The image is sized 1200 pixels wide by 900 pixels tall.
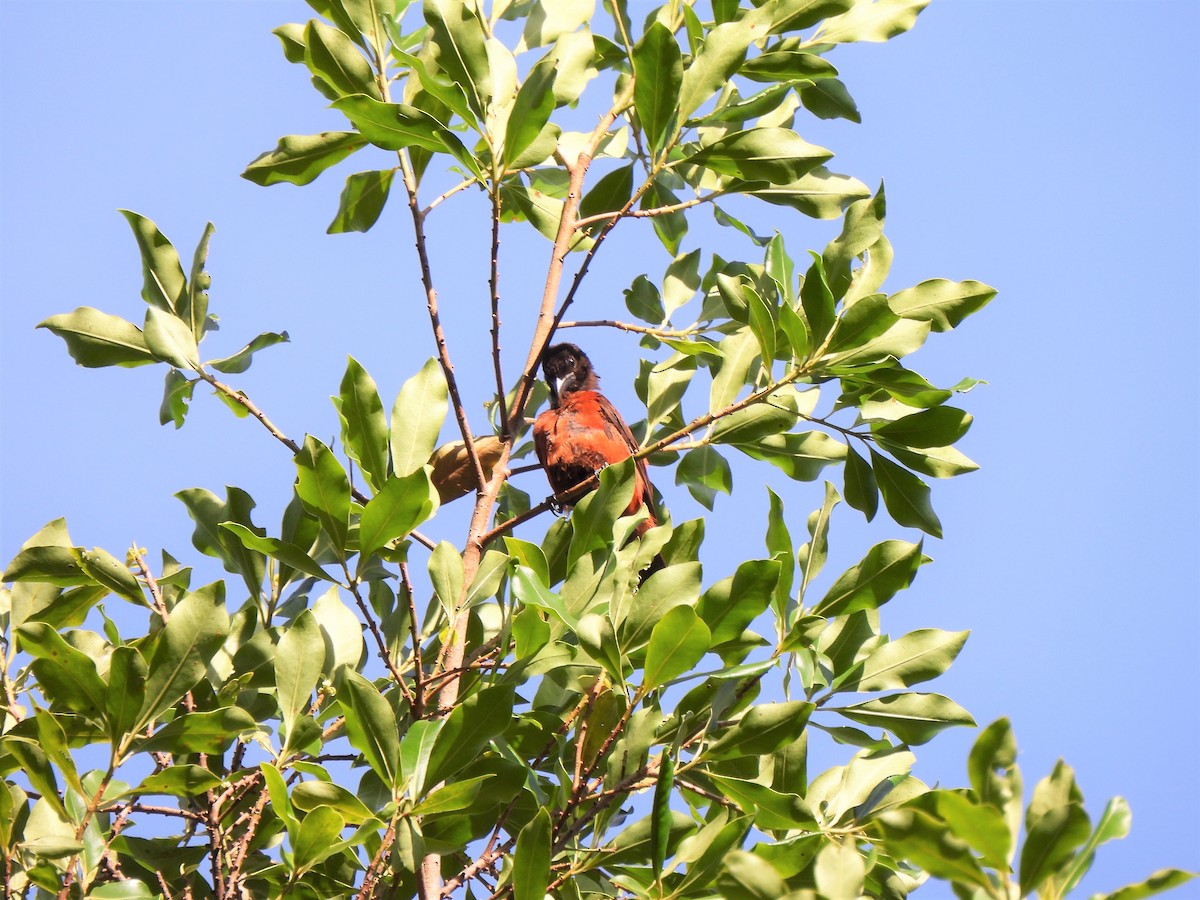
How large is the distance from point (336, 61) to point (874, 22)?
4.46ft

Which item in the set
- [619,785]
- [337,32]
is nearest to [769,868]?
[619,785]

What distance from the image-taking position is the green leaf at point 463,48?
2.34m

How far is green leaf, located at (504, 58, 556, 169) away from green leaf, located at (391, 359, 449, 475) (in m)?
0.57

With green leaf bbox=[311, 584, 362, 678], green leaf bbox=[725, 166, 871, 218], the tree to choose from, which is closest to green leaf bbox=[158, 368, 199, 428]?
the tree

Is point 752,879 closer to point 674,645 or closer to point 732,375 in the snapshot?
point 674,645

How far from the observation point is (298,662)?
2.15 meters

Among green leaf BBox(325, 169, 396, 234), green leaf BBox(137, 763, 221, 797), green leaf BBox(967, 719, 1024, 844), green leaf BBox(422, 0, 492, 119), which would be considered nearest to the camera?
green leaf BBox(967, 719, 1024, 844)

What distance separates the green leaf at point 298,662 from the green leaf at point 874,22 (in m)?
1.93

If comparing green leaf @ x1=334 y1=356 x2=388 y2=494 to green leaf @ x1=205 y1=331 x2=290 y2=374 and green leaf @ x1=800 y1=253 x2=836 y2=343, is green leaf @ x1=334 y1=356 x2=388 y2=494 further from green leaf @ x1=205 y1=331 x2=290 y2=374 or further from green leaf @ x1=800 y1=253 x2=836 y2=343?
green leaf @ x1=800 y1=253 x2=836 y2=343

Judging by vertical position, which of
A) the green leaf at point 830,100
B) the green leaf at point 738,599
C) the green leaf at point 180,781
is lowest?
the green leaf at point 180,781

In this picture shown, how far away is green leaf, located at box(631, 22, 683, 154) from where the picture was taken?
2.38 meters

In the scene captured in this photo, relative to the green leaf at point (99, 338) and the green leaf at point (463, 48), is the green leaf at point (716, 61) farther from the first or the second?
the green leaf at point (99, 338)

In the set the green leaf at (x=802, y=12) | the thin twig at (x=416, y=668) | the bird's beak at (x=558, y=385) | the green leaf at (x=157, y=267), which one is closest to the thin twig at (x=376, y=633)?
the thin twig at (x=416, y=668)

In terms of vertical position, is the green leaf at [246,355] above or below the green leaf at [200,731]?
above
